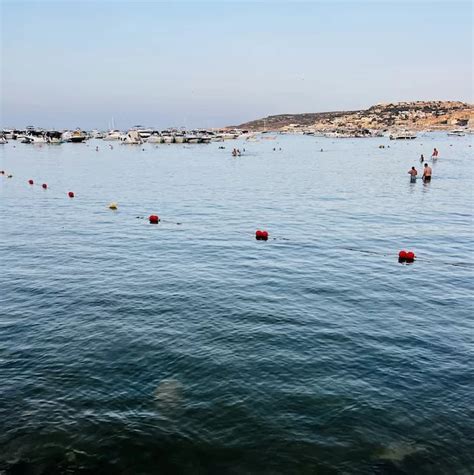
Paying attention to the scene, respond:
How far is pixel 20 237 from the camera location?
43312mm

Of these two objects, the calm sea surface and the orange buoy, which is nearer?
the calm sea surface

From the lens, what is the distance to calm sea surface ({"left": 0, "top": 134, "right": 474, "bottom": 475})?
1480cm

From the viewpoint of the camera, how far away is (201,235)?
144 ft

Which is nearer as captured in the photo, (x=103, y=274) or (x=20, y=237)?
(x=103, y=274)

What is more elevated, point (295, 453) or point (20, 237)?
point (20, 237)

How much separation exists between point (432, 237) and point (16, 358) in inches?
1458

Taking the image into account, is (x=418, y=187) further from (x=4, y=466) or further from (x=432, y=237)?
(x=4, y=466)

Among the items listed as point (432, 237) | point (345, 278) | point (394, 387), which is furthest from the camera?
point (432, 237)

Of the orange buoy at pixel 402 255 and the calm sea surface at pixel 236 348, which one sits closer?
the calm sea surface at pixel 236 348

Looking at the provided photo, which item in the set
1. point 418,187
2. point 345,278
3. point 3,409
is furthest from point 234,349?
point 418,187

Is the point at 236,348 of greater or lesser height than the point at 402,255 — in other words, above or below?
below

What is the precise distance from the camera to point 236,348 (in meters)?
21.4

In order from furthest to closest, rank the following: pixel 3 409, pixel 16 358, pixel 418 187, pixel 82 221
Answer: pixel 418 187, pixel 82 221, pixel 16 358, pixel 3 409

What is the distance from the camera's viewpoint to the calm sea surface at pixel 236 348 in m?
14.8
